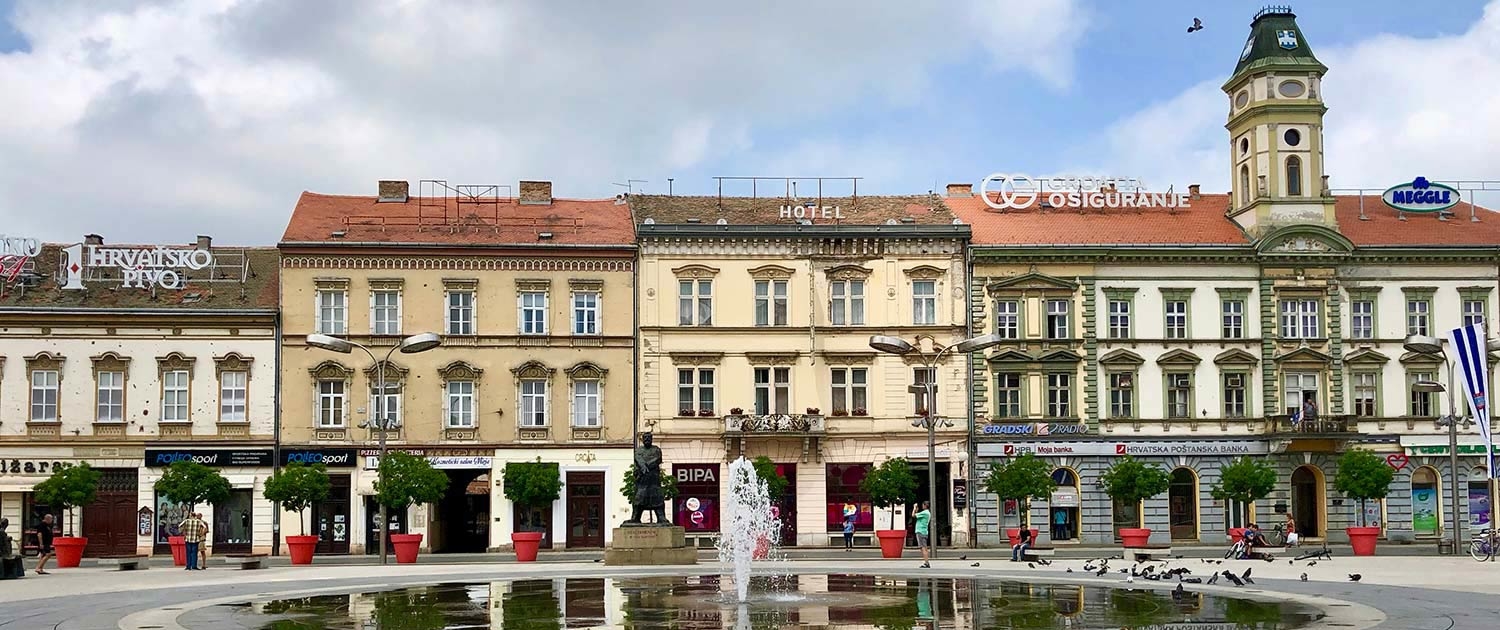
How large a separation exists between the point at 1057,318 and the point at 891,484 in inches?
→ 403

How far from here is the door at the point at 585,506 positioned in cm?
5778

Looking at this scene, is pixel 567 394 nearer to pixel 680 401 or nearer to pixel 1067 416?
pixel 680 401

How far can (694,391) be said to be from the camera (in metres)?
58.4

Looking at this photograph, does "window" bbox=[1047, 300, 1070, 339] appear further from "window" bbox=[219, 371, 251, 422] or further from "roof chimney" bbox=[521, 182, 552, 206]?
"window" bbox=[219, 371, 251, 422]

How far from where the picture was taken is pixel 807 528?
57906 millimetres

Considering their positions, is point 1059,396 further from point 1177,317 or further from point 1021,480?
point 1021,480

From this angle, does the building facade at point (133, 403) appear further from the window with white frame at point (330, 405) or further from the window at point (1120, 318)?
the window at point (1120, 318)

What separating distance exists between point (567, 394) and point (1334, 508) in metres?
28.5

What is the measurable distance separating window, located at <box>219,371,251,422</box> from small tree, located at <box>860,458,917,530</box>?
73.2 feet

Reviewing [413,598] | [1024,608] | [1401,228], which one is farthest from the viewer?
[1401,228]

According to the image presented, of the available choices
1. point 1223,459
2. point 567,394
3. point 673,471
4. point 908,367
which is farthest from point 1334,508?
point 567,394

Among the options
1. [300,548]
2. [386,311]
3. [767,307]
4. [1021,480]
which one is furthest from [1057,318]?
[300,548]

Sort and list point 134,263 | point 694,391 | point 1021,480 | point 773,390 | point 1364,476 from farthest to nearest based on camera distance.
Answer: point 773,390
point 694,391
point 134,263
point 1364,476
point 1021,480

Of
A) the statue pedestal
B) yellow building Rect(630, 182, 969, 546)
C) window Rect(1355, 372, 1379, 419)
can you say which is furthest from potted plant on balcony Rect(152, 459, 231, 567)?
window Rect(1355, 372, 1379, 419)
